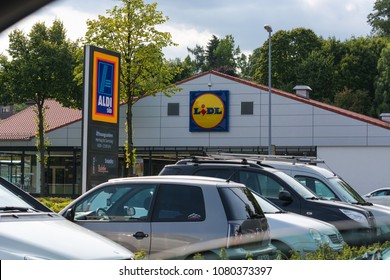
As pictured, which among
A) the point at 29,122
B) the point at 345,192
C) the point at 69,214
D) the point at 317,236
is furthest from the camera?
the point at 29,122

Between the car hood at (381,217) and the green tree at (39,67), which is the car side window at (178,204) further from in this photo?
the green tree at (39,67)

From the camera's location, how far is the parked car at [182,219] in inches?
325

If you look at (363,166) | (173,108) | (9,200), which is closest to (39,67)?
(173,108)

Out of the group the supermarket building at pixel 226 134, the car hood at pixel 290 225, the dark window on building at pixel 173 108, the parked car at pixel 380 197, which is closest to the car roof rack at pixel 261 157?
the car hood at pixel 290 225

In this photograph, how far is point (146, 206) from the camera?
28.8 ft

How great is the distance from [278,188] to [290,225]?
91.1 inches

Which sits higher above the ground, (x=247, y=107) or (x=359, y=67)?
(x=359, y=67)

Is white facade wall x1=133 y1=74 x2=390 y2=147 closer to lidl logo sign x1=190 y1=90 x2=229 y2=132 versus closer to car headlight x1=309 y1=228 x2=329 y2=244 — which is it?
lidl logo sign x1=190 y1=90 x2=229 y2=132

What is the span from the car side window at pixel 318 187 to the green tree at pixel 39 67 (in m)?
19.0

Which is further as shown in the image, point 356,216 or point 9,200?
point 356,216

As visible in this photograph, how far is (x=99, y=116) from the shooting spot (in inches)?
701

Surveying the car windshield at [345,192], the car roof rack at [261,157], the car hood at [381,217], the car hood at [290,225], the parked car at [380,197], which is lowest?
the parked car at [380,197]

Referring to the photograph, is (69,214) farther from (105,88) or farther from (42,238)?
(105,88)
